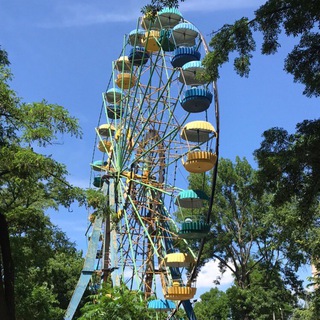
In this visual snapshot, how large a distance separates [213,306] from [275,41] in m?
29.6

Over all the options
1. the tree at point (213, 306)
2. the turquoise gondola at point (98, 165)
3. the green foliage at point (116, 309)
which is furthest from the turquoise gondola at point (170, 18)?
the tree at point (213, 306)

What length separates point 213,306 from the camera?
114 feet

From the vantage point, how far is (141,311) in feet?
35.5

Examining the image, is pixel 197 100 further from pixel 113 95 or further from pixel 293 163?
pixel 113 95

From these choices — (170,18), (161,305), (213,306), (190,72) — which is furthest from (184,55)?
(213,306)

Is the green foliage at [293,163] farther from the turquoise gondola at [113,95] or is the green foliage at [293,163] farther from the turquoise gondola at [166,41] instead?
the turquoise gondola at [113,95]

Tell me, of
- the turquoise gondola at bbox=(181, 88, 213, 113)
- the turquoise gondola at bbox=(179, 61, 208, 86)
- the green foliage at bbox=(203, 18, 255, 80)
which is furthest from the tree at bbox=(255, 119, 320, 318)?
the turquoise gondola at bbox=(179, 61, 208, 86)

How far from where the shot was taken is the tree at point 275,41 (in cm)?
791

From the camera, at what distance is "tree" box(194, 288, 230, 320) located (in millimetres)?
33844

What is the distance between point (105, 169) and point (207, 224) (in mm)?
7771

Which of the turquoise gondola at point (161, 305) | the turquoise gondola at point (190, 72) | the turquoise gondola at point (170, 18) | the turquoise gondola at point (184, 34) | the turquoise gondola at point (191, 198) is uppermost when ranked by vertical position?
the turquoise gondola at point (170, 18)

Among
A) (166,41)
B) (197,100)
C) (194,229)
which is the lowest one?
(194,229)

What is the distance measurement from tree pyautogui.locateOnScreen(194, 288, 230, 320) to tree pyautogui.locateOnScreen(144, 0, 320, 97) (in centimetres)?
2657

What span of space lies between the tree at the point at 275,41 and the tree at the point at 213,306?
26.6 metres
